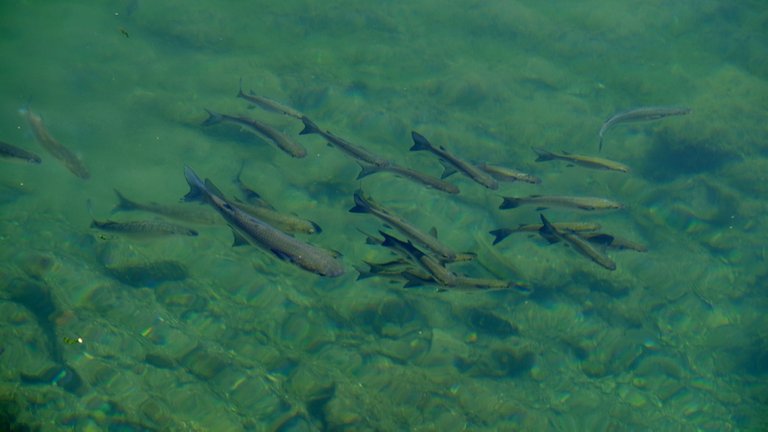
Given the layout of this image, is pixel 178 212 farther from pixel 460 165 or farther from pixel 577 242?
pixel 577 242

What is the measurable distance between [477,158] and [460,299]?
11.7ft

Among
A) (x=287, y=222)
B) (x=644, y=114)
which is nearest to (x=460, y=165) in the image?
(x=287, y=222)

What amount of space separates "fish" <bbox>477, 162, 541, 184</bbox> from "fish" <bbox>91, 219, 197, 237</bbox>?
400 cm

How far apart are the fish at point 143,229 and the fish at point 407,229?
203cm

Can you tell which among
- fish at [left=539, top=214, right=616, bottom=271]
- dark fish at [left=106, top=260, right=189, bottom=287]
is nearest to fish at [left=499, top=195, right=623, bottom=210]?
fish at [left=539, top=214, right=616, bottom=271]

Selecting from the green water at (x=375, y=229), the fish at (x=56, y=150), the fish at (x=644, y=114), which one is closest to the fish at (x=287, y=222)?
the green water at (x=375, y=229)

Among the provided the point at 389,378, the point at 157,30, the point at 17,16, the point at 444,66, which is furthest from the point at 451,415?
the point at 17,16

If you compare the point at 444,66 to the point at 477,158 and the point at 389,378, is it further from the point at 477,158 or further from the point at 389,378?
the point at 389,378

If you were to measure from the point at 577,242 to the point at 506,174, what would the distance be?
1.44m

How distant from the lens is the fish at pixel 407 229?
211 inches

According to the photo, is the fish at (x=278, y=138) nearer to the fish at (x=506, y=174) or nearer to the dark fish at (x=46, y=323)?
the fish at (x=506, y=174)

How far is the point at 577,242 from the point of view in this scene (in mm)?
5789

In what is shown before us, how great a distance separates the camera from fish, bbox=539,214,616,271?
574cm

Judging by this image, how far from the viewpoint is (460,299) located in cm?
700
